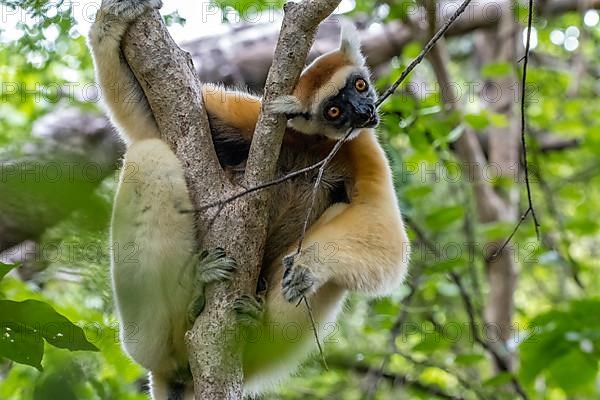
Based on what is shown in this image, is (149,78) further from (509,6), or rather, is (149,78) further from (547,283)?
(547,283)

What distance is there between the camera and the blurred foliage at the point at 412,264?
8.23ft

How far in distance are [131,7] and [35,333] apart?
7.81ft

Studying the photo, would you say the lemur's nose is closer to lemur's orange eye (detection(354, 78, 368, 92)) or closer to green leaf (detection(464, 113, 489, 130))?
lemur's orange eye (detection(354, 78, 368, 92))

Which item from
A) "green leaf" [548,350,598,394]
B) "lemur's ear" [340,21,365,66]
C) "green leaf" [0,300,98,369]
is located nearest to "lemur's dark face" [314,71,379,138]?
"lemur's ear" [340,21,365,66]

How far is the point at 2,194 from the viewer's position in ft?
4.49

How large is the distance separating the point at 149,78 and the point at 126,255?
1.03 m

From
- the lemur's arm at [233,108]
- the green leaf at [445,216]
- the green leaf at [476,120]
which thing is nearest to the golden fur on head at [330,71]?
the lemur's arm at [233,108]

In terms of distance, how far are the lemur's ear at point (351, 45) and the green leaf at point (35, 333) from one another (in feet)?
10.7

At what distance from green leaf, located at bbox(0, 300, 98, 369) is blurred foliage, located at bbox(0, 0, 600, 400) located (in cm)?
2

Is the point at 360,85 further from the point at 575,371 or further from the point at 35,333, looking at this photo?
the point at 35,333

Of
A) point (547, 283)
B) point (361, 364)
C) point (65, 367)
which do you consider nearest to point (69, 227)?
point (65, 367)

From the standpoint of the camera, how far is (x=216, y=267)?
364 centimetres

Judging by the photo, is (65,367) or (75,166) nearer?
(75,166)

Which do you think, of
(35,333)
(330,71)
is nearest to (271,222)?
(330,71)
